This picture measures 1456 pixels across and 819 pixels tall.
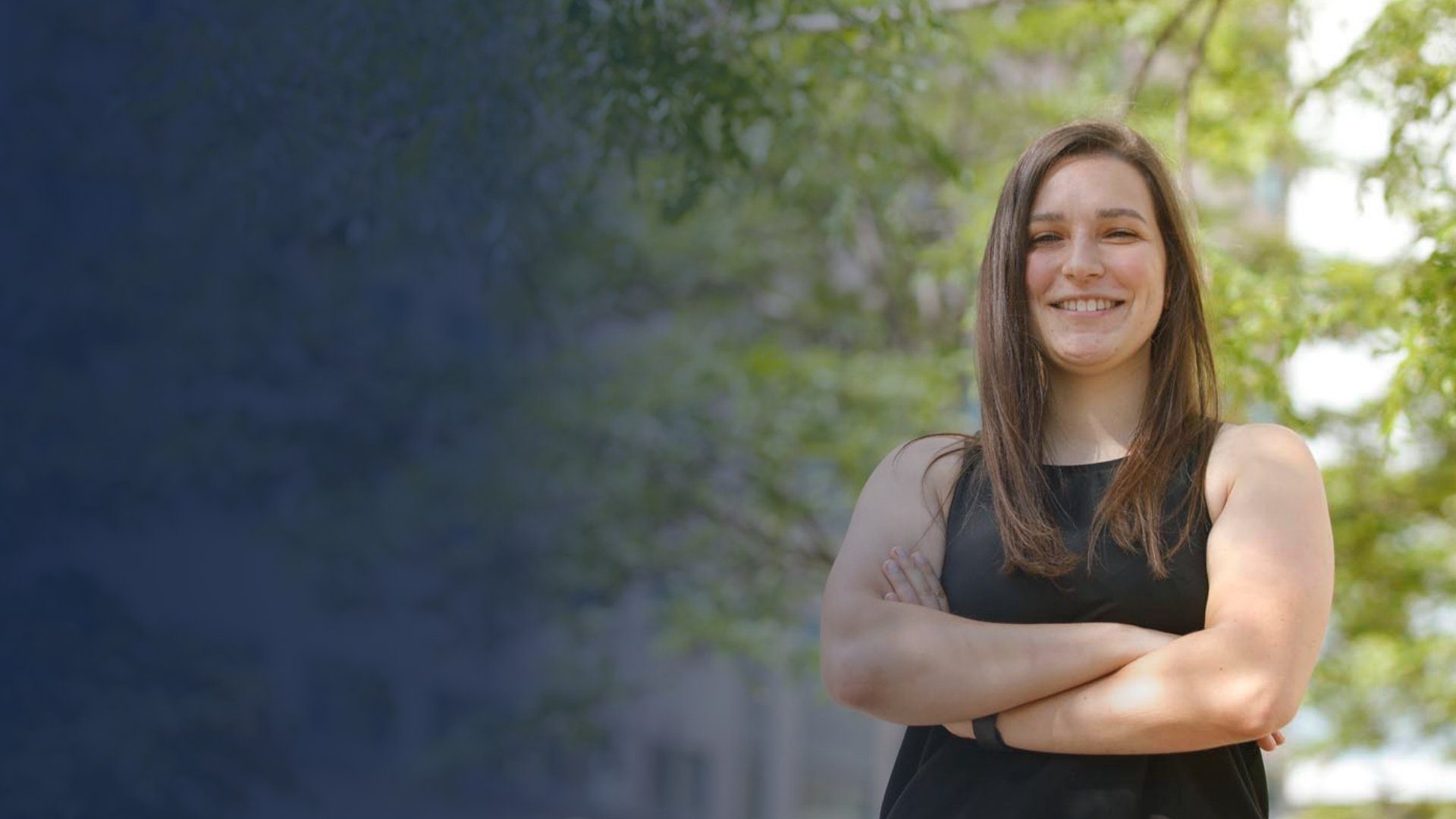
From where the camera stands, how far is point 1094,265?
2.52 m

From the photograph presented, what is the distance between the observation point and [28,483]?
20.3ft

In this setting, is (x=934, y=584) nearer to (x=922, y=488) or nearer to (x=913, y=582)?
(x=913, y=582)

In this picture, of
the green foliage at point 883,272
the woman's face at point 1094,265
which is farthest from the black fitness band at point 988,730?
the green foliage at point 883,272

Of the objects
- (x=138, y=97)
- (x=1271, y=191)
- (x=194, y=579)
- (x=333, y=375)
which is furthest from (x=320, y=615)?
(x=138, y=97)

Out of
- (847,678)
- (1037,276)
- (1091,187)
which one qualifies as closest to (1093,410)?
(1037,276)

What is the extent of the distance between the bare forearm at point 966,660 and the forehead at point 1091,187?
68 cm

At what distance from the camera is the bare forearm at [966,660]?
91.4 inches

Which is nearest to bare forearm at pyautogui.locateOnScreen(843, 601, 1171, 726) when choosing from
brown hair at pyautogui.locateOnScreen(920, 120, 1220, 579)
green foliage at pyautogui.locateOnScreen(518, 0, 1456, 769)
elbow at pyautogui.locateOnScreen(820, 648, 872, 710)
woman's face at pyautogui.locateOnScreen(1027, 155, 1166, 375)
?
elbow at pyautogui.locateOnScreen(820, 648, 872, 710)

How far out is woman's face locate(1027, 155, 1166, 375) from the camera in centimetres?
253

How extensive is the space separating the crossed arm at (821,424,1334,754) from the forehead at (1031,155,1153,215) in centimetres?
43

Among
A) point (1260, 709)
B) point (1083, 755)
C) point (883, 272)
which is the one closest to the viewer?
point (1260, 709)

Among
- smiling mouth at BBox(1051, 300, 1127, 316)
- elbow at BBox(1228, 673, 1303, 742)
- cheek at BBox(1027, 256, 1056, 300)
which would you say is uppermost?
cheek at BBox(1027, 256, 1056, 300)

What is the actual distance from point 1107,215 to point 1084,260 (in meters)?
0.09

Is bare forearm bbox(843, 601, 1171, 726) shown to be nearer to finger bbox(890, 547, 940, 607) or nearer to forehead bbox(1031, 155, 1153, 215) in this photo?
finger bbox(890, 547, 940, 607)
